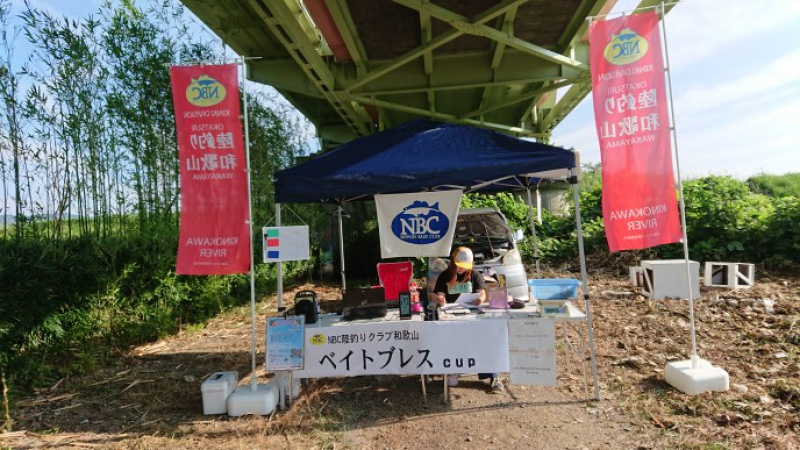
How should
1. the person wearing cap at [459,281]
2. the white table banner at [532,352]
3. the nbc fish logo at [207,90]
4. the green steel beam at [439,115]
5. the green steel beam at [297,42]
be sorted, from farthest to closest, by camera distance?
the green steel beam at [439,115], the green steel beam at [297,42], the person wearing cap at [459,281], the nbc fish logo at [207,90], the white table banner at [532,352]

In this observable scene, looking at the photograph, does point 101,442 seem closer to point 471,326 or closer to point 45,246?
point 45,246

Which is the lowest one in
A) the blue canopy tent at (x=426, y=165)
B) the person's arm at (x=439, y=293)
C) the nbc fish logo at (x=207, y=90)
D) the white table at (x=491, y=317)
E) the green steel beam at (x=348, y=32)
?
the white table at (x=491, y=317)

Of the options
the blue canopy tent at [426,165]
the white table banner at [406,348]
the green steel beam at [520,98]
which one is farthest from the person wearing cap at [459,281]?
the green steel beam at [520,98]

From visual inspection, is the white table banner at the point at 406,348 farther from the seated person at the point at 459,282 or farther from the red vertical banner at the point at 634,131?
the red vertical banner at the point at 634,131

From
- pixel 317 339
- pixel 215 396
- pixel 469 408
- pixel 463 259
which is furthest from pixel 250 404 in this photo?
pixel 463 259

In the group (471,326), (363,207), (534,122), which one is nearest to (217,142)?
(471,326)

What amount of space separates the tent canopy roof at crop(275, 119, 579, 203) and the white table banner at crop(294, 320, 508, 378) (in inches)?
46.7

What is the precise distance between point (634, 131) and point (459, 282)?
2.04 m

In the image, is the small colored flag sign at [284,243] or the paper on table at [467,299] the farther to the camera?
the paper on table at [467,299]

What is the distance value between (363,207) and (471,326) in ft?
25.5

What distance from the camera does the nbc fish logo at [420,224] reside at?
154 inches

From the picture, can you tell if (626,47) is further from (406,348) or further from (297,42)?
(297,42)

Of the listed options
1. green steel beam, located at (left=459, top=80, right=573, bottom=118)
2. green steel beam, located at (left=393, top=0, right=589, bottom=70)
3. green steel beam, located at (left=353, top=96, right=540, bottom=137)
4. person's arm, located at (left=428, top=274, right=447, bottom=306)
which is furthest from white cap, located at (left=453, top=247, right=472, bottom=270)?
green steel beam, located at (left=459, top=80, right=573, bottom=118)

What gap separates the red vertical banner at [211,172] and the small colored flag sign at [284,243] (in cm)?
17
